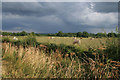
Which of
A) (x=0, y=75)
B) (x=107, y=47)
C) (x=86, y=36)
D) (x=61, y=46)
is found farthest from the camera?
(x=86, y=36)

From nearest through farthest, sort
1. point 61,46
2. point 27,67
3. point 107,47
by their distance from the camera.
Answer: point 27,67 < point 107,47 < point 61,46

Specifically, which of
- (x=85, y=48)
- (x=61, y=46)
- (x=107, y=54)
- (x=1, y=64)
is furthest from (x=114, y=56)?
(x=1, y=64)

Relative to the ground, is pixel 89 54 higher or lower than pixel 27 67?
higher

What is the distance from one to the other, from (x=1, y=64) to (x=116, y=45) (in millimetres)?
4084

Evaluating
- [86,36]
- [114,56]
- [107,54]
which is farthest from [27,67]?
[86,36]

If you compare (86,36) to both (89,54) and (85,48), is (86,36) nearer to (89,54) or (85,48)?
(85,48)

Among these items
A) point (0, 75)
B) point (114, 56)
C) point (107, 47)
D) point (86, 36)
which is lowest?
point (0, 75)

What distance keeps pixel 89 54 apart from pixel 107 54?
2.28ft

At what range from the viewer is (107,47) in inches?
159

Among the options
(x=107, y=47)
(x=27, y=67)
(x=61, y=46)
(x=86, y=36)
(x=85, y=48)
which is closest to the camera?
(x=27, y=67)

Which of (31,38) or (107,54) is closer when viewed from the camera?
(107,54)

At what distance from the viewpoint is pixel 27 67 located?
12.2 feet

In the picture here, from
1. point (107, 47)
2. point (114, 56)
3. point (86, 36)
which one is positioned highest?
point (86, 36)

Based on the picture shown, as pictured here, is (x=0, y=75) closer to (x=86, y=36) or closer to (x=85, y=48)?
(x=85, y=48)
